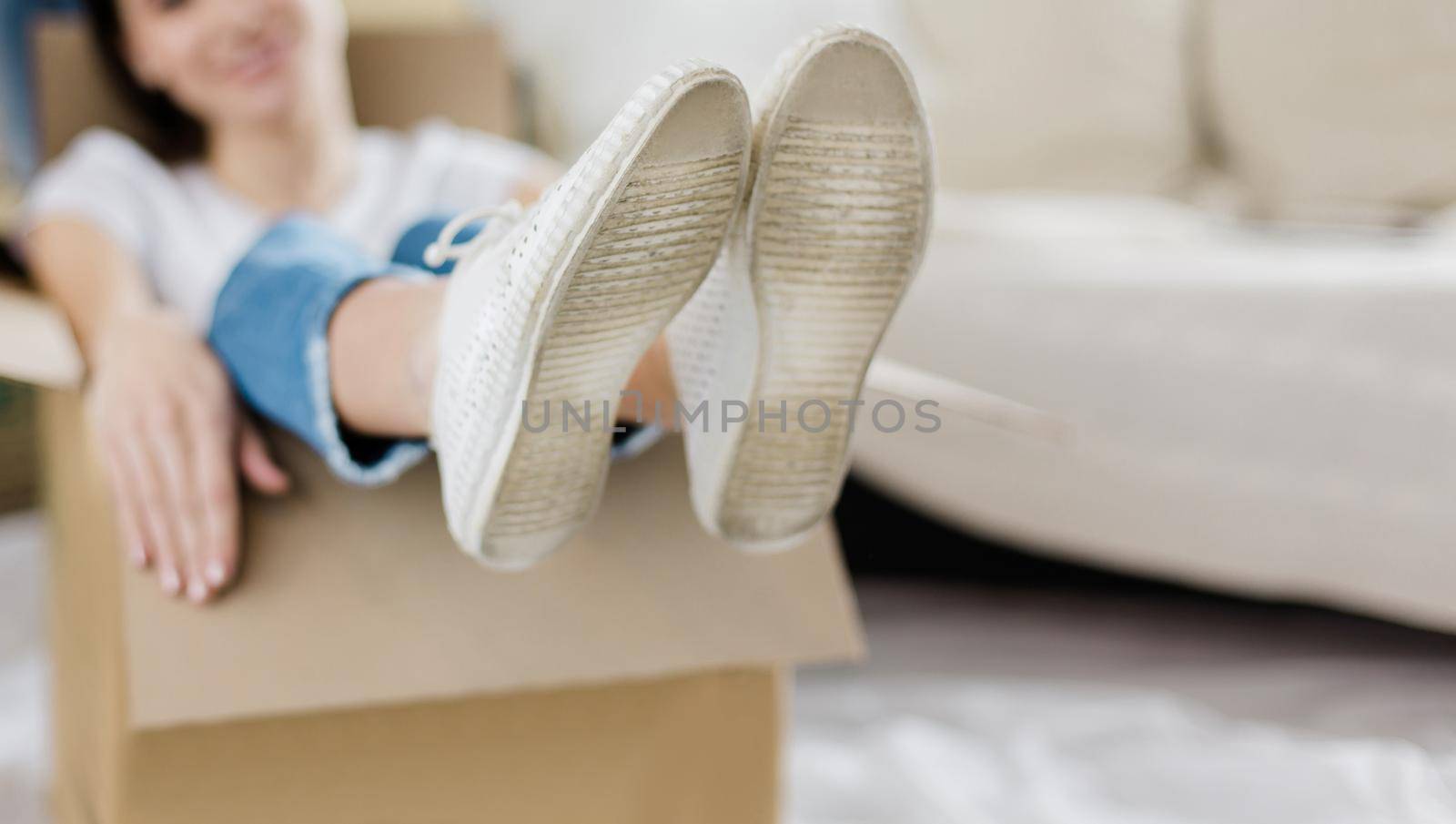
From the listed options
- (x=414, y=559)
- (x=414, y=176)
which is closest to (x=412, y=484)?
(x=414, y=559)

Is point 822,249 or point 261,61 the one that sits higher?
point 822,249

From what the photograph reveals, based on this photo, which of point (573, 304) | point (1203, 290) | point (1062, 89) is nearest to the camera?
point (573, 304)

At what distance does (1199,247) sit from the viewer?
1057mm

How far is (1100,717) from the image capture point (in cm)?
95

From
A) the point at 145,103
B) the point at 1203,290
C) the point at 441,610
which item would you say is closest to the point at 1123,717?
the point at 1203,290

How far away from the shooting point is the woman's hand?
0.63m

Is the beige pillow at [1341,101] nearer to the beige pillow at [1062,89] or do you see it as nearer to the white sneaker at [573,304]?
the beige pillow at [1062,89]

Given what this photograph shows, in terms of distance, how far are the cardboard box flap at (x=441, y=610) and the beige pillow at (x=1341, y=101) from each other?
0.80m

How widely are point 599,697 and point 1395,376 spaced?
0.61 metres

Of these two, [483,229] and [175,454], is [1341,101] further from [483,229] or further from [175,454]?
[175,454]

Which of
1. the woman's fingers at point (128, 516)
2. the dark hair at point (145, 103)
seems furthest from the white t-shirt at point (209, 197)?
the woman's fingers at point (128, 516)

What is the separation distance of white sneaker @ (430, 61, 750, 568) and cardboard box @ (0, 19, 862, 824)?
101mm

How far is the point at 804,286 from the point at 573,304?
0.10 m

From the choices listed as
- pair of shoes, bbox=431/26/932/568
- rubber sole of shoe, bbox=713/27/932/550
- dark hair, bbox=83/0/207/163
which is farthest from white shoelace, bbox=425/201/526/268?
dark hair, bbox=83/0/207/163
